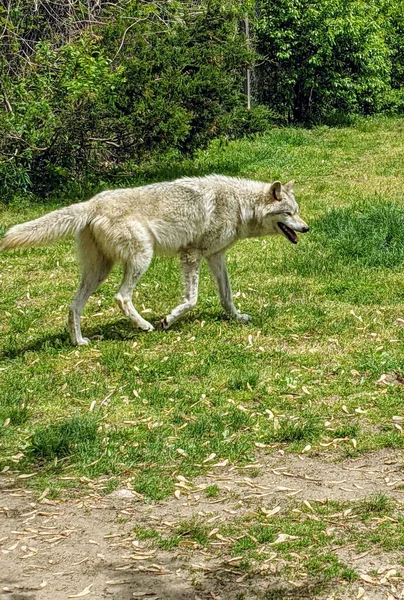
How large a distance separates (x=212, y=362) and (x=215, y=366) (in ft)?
0.31

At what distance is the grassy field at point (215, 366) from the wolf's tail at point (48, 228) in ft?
3.47

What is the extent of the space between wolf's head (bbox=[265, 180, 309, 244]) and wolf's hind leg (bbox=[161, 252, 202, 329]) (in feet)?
2.79

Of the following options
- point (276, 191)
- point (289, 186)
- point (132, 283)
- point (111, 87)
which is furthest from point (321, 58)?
point (132, 283)

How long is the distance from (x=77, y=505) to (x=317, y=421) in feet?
6.26

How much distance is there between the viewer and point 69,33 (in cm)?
1571

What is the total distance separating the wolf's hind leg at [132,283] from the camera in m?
8.40

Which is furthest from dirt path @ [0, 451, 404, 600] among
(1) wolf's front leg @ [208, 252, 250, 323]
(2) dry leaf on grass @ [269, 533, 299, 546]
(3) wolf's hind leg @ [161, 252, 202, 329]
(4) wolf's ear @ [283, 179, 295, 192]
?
(4) wolf's ear @ [283, 179, 295, 192]

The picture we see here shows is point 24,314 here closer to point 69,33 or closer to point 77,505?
point 77,505

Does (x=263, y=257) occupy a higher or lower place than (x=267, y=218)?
lower

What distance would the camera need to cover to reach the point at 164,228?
861 centimetres

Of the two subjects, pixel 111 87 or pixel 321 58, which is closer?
pixel 111 87

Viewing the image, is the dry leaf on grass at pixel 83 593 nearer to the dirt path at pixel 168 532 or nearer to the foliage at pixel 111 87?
the dirt path at pixel 168 532

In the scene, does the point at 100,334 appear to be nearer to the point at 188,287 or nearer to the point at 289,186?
the point at 188,287

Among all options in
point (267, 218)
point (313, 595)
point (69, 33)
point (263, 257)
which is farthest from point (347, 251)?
point (69, 33)
